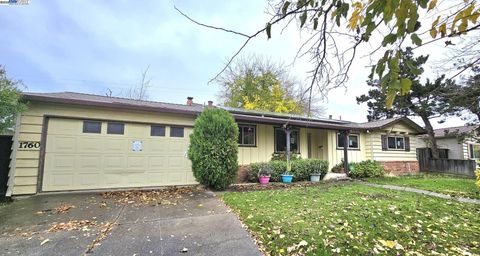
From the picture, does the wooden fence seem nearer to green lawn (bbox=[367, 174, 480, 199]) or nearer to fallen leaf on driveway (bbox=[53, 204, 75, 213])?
green lawn (bbox=[367, 174, 480, 199])

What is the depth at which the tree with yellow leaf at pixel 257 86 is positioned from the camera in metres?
23.4

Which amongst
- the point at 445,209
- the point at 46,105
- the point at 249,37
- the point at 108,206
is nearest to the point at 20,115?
the point at 46,105

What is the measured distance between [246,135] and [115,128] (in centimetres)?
514

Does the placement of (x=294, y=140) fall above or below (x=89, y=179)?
above

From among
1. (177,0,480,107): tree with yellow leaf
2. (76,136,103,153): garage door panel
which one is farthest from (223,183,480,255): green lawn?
(76,136,103,153): garage door panel

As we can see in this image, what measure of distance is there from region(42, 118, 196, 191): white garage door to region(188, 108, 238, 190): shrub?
1.12 m

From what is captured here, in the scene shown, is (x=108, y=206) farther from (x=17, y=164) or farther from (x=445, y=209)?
(x=445, y=209)

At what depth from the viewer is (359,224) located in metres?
4.30

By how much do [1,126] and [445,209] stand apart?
10393 millimetres

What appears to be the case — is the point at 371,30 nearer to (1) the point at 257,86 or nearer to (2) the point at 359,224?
(2) the point at 359,224

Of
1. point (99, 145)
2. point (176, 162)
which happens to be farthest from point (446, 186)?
point (99, 145)

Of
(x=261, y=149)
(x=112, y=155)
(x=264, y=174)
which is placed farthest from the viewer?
(x=261, y=149)

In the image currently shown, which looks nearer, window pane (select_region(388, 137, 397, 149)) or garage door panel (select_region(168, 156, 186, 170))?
garage door panel (select_region(168, 156, 186, 170))

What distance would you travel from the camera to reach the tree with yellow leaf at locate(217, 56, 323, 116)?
23.4 meters
